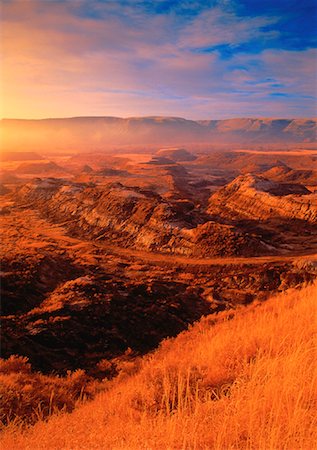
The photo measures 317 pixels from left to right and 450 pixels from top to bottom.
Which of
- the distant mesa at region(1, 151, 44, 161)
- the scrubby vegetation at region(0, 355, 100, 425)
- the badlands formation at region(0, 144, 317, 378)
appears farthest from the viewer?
the distant mesa at region(1, 151, 44, 161)

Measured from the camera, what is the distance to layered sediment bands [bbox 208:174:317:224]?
39281 millimetres

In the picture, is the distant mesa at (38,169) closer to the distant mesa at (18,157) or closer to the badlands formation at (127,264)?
the distant mesa at (18,157)

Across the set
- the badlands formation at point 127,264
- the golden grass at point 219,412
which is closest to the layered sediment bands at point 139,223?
the badlands formation at point 127,264

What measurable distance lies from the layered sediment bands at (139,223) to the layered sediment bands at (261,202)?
653 centimetres

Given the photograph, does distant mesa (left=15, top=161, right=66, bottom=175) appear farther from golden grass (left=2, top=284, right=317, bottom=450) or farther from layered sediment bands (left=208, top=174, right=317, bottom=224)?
golden grass (left=2, top=284, right=317, bottom=450)

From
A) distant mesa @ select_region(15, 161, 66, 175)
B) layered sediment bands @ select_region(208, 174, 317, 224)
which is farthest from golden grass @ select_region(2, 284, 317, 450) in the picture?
distant mesa @ select_region(15, 161, 66, 175)

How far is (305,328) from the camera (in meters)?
5.86

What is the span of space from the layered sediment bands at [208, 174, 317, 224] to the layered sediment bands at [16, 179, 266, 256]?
653 cm

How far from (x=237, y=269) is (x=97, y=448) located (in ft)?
77.7

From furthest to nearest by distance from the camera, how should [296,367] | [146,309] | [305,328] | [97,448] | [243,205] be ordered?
[243,205], [146,309], [305,328], [296,367], [97,448]

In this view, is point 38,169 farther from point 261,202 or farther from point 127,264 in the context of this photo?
point 127,264

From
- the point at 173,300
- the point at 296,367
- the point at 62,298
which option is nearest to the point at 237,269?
the point at 173,300

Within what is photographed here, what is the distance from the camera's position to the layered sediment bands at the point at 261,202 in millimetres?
39281

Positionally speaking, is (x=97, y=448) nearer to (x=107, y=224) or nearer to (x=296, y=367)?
(x=296, y=367)
